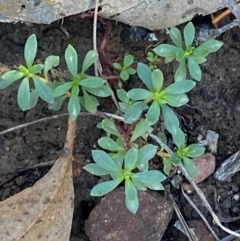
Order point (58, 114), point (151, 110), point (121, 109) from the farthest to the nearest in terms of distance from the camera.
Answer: point (58, 114) < point (121, 109) < point (151, 110)

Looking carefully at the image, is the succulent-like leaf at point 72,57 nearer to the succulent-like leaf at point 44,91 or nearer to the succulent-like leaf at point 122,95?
the succulent-like leaf at point 44,91

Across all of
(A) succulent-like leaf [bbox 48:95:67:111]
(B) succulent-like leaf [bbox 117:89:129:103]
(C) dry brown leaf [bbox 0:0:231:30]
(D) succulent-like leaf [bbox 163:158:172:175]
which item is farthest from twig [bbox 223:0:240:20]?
(A) succulent-like leaf [bbox 48:95:67:111]

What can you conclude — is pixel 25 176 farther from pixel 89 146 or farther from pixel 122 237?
pixel 122 237

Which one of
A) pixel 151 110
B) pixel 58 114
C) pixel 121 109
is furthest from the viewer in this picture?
pixel 58 114

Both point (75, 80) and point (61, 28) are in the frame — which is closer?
point (75, 80)

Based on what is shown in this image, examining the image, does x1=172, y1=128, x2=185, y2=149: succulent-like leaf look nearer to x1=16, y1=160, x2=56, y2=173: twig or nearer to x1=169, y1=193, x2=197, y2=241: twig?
x1=169, y1=193, x2=197, y2=241: twig

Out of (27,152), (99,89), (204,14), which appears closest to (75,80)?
(99,89)
